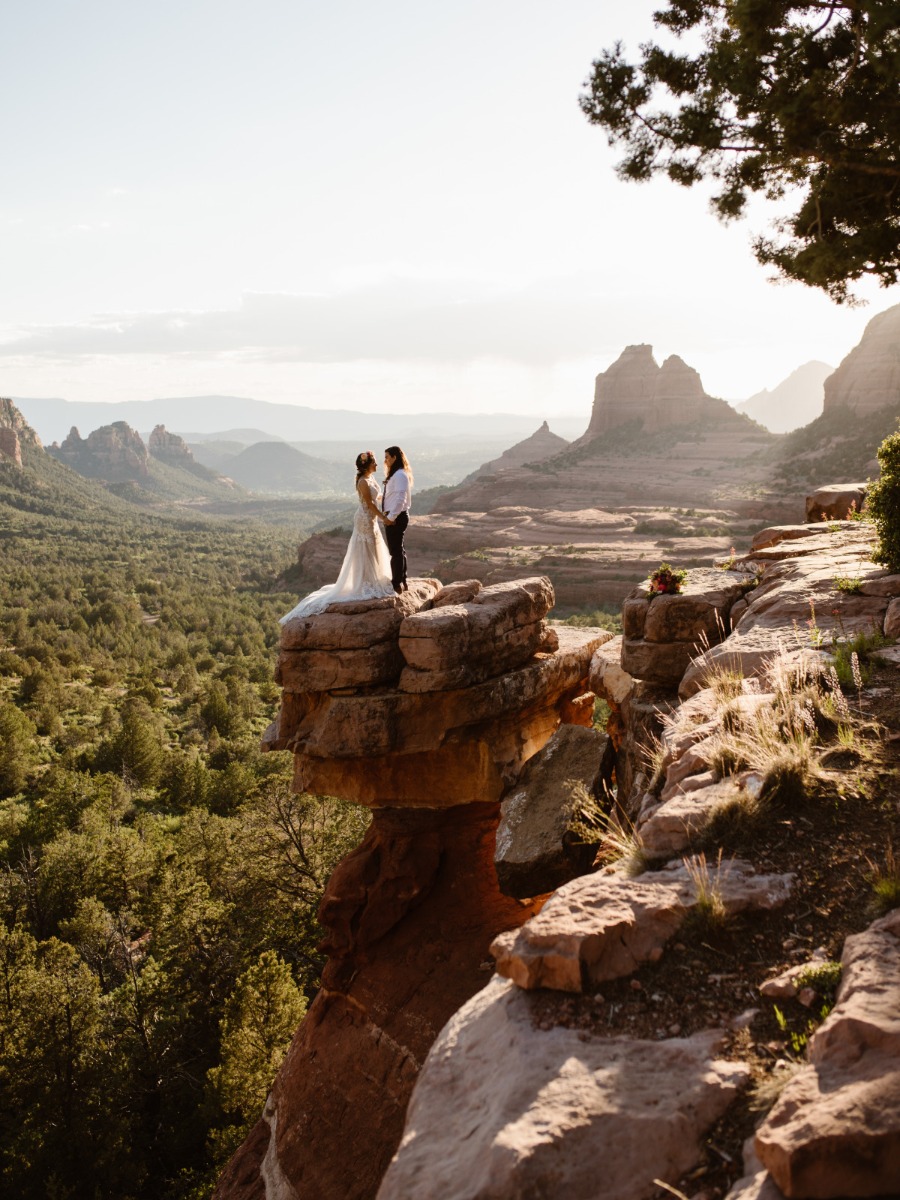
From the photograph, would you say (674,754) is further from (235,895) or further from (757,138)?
(235,895)

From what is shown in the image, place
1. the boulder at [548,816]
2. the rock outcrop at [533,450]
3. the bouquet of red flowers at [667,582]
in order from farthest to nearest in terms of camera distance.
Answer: the rock outcrop at [533,450] < the bouquet of red flowers at [667,582] < the boulder at [548,816]

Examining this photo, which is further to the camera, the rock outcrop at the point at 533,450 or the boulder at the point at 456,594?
the rock outcrop at the point at 533,450

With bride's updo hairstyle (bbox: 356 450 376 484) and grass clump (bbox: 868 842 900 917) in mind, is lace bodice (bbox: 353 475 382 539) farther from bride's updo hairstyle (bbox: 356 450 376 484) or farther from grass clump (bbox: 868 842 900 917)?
grass clump (bbox: 868 842 900 917)

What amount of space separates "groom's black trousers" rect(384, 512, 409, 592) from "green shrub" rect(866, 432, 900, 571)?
689 cm

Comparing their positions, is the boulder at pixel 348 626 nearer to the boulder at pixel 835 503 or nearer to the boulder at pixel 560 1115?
the boulder at pixel 560 1115

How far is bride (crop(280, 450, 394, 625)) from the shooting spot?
12.3 metres

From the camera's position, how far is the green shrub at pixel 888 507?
9.51 m

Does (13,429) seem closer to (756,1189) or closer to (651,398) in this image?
(651,398)

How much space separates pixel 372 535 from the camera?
12680 millimetres

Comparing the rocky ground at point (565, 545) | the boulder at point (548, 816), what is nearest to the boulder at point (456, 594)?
the boulder at point (548, 816)

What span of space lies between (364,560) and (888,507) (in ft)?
24.9

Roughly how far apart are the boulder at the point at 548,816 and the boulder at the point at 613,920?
12.5 feet

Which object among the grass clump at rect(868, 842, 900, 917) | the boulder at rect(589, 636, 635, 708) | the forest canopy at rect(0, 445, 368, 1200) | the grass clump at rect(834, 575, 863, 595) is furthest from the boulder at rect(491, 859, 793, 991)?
the forest canopy at rect(0, 445, 368, 1200)

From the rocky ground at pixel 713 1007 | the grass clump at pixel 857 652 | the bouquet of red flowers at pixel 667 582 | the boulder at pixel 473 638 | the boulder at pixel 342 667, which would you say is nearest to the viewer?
the rocky ground at pixel 713 1007
